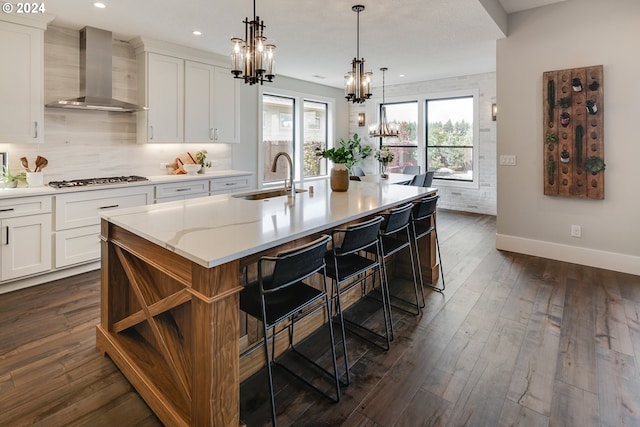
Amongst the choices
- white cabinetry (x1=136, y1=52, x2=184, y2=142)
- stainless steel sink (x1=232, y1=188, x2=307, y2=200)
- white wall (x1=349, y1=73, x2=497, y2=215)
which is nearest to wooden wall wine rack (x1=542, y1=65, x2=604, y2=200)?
white wall (x1=349, y1=73, x2=497, y2=215)

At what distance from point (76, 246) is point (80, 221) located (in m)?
0.27

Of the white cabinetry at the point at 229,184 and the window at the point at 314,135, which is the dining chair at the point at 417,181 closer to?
the white cabinetry at the point at 229,184

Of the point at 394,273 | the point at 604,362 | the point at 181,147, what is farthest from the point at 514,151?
the point at 181,147

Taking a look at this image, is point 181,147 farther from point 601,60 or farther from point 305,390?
point 601,60

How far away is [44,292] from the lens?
3371 millimetres

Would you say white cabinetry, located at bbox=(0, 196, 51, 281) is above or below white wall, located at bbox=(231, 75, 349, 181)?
below

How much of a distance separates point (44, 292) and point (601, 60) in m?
6.12

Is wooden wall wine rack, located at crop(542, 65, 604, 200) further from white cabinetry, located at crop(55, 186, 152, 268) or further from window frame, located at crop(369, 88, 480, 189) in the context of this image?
white cabinetry, located at crop(55, 186, 152, 268)

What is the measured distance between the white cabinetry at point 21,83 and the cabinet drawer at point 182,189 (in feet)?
4.15

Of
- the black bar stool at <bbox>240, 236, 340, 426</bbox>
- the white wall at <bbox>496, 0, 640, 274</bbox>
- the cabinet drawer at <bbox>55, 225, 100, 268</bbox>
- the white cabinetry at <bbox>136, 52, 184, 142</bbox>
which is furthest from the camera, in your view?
the white cabinetry at <bbox>136, 52, 184, 142</bbox>

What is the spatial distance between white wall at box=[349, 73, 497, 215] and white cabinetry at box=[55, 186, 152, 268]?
610 centimetres

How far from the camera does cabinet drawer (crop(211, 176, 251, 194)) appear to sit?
4986 millimetres

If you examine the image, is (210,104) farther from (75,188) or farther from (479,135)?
→ (479,135)

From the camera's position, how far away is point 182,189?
15.1ft
